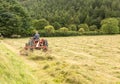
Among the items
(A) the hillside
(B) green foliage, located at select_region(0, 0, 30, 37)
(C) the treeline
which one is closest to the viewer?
(B) green foliage, located at select_region(0, 0, 30, 37)

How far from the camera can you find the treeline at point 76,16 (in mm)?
69125

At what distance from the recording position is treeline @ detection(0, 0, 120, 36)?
69.1 metres

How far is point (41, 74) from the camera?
378 inches

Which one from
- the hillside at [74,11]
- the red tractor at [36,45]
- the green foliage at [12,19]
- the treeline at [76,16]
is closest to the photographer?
the red tractor at [36,45]

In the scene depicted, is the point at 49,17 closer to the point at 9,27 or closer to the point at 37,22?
the point at 37,22

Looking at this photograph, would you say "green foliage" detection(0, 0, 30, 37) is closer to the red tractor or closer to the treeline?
the treeline

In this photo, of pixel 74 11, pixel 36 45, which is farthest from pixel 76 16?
pixel 36 45

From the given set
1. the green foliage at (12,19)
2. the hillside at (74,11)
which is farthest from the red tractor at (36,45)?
the hillside at (74,11)

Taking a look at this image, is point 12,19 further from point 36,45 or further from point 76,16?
point 76,16

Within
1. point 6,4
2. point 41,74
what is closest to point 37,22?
point 6,4

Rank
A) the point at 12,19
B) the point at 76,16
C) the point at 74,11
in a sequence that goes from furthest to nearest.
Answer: the point at 74,11
the point at 76,16
the point at 12,19

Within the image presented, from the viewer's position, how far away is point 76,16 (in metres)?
92.5

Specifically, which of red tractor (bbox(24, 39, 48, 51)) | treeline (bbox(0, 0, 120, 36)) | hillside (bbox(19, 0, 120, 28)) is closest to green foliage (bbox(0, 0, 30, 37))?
treeline (bbox(0, 0, 120, 36))

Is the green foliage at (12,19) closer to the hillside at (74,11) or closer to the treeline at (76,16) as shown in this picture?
the treeline at (76,16)
